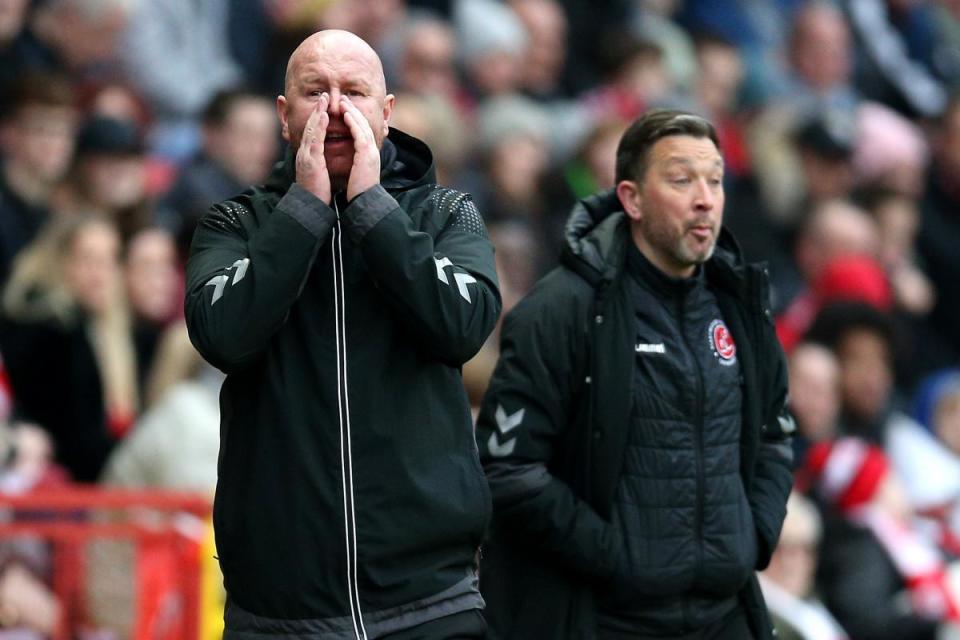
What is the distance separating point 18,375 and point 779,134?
6.08 meters

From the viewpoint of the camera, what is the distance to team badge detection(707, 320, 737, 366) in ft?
17.6

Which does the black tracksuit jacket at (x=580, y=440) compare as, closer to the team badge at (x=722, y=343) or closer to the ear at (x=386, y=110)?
the team badge at (x=722, y=343)

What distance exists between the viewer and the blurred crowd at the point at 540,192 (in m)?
7.93

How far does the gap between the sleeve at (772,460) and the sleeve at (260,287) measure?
1720 mm

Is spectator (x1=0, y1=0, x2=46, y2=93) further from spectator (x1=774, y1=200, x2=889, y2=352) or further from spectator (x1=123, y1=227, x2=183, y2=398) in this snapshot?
spectator (x1=774, y1=200, x2=889, y2=352)

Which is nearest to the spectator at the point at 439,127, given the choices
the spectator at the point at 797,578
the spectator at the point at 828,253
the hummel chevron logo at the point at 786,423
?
the spectator at the point at 828,253

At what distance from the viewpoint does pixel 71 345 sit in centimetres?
791

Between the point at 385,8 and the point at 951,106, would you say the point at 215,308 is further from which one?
the point at 951,106

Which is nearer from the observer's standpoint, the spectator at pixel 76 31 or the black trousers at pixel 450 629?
the black trousers at pixel 450 629

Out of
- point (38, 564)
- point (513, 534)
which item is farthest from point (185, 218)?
point (513, 534)

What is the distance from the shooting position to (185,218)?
8891mm

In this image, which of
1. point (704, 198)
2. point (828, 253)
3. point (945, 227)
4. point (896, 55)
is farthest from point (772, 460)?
point (896, 55)

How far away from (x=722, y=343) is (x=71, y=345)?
11.3 ft

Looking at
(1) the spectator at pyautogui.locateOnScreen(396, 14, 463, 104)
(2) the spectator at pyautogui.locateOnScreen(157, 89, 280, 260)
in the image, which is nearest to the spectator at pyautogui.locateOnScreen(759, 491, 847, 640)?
(2) the spectator at pyautogui.locateOnScreen(157, 89, 280, 260)
